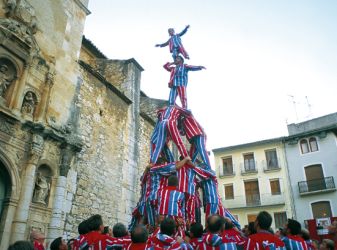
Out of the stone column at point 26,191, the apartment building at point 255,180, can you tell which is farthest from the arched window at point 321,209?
the stone column at point 26,191

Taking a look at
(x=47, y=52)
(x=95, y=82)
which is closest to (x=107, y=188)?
(x=95, y=82)

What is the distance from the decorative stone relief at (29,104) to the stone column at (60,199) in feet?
4.34

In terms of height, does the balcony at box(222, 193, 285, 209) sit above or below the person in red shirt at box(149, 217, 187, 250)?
above

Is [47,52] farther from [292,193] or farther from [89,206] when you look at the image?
[292,193]

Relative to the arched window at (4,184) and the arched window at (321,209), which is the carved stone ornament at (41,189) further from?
the arched window at (321,209)

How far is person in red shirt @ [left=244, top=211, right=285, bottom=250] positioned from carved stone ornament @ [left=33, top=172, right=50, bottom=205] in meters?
5.83

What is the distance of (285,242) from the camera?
13.3 feet

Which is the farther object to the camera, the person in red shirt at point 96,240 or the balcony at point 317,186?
the balcony at point 317,186

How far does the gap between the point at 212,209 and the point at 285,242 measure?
1757 mm

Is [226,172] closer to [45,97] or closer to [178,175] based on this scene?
[45,97]

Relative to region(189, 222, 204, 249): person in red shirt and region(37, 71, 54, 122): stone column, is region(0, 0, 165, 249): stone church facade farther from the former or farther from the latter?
region(189, 222, 204, 249): person in red shirt

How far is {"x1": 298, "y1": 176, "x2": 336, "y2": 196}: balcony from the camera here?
21.8 metres

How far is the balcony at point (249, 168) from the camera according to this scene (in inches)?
1001

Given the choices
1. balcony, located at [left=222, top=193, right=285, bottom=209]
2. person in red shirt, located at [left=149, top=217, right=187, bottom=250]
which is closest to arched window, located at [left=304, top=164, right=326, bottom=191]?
balcony, located at [left=222, top=193, right=285, bottom=209]
